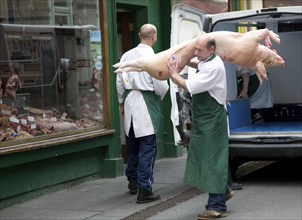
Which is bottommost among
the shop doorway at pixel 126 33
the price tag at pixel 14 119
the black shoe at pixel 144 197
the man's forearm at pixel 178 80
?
the black shoe at pixel 144 197

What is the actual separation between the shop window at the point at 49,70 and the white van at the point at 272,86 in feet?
4.63

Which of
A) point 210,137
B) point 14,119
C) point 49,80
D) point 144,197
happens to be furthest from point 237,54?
point 49,80

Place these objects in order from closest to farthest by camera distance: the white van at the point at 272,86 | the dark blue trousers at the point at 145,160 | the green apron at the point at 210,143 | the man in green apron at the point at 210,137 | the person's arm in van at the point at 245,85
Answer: the man in green apron at the point at 210,137
the green apron at the point at 210,143
the dark blue trousers at the point at 145,160
the white van at the point at 272,86
the person's arm in van at the point at 245,85

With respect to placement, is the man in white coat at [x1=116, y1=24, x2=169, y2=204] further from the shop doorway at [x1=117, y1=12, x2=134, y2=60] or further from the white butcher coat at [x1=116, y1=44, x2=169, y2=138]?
the shop doorway at [x1=117, y1=12, x2=134, y2=60]

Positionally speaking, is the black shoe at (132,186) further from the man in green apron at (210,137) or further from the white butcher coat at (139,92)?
the man in green apron at (210,137)

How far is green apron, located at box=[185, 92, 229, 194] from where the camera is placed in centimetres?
634

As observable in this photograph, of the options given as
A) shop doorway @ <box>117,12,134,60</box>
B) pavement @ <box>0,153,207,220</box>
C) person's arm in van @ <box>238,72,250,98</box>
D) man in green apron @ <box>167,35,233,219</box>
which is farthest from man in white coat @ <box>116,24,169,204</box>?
shop doorway @ <box>117,12,134,60</box>

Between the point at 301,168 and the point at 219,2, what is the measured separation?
463 centimetres

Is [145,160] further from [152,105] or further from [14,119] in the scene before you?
[14,119]

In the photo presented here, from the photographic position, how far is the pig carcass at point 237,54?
5.08 meters

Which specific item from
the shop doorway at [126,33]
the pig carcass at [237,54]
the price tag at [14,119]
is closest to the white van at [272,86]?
the shop doorway at [126,33]

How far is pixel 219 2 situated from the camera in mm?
13031

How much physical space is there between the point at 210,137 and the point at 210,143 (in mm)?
59

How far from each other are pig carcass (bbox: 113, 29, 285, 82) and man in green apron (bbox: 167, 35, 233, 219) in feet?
1.73
